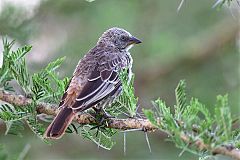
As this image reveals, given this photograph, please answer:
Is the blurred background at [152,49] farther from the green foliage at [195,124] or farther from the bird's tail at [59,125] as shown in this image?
the green foliage at [195,124]

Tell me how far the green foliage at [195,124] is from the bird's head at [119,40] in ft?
9.82

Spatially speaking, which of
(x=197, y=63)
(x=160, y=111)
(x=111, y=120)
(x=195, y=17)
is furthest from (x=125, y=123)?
(x=195, y=17)

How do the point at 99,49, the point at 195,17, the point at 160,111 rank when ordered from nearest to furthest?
the point at 160,111, the point at 99,49, the point at 195,17

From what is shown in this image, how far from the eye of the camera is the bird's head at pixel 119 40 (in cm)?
581

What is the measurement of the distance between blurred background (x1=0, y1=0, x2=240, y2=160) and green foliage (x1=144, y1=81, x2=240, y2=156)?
389cm

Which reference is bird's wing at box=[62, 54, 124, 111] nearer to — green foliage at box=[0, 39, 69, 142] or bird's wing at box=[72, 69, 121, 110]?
bird's wing at box=[72, 69, 121, 110]

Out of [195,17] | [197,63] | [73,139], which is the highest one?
[195,17]

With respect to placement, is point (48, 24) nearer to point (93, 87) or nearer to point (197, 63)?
point (197, 63)

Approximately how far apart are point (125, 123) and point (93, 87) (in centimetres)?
131

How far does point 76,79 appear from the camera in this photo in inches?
179

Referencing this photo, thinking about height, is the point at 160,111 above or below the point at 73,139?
above

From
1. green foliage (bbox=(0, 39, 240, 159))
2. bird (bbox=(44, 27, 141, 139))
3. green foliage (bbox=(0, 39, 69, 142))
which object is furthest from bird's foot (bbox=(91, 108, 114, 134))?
green foliage (bbox=(0, 39, 69, 142))

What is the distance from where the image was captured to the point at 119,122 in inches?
132

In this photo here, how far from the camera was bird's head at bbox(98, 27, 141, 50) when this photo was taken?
19.1 ft
